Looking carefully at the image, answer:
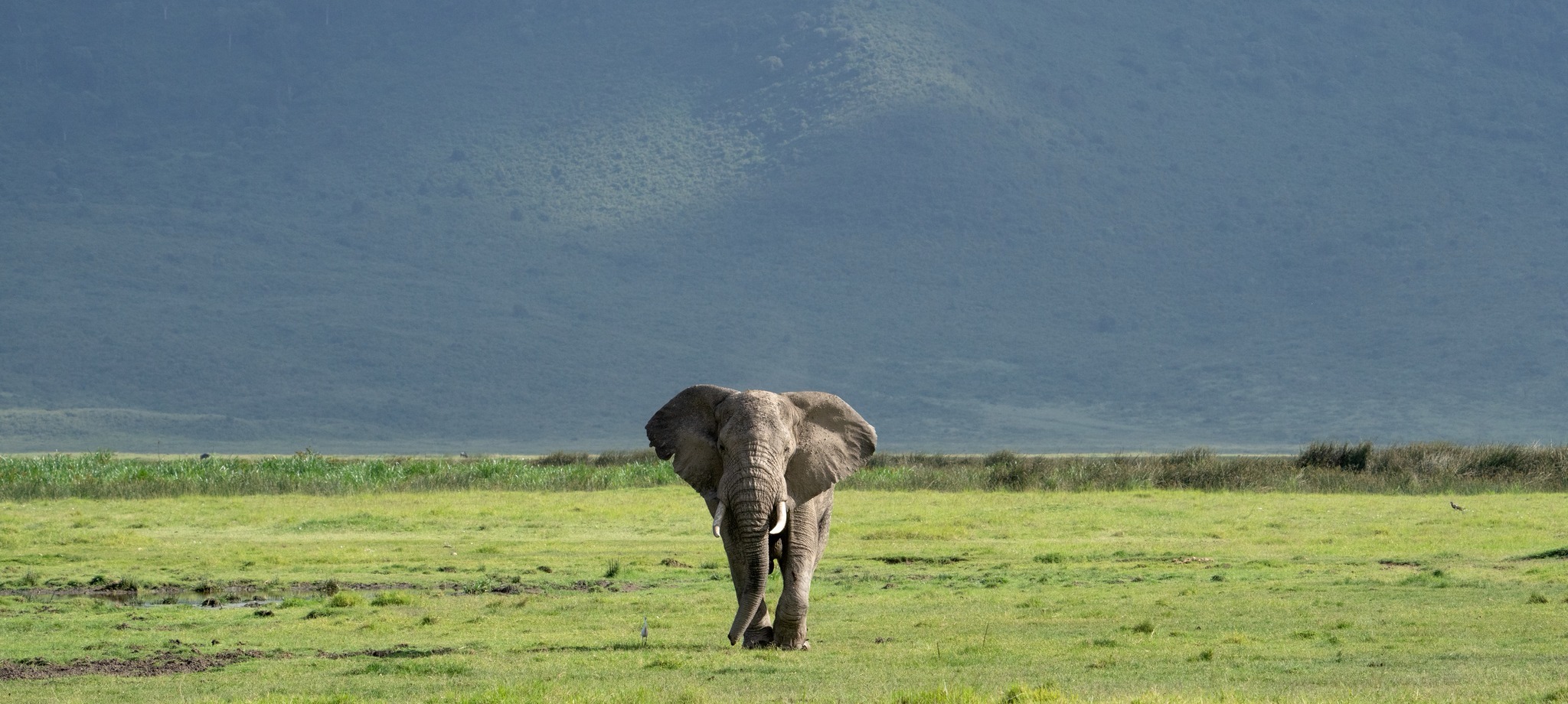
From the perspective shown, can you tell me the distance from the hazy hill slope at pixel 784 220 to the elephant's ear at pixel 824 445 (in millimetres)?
108133

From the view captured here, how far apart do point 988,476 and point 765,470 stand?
35068 mm

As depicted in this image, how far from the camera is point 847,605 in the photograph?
75.4ft

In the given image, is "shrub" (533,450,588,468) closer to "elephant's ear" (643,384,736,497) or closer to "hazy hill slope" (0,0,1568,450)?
"elephant's ear" (643,384,736,497)

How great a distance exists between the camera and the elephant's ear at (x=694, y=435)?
18.3 metres

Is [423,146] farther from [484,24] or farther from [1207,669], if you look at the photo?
[1207,669]

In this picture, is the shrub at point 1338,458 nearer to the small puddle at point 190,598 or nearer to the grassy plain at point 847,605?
the grassy plain at point 847,605

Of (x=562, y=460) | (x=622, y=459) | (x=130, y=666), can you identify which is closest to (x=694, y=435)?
(x=130, y=666)

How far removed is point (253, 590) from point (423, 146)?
14979 cm

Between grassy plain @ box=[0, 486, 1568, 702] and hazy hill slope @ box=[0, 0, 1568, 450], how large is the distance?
Answer: 89753mm

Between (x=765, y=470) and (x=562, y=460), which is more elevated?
(x=562, y=460)

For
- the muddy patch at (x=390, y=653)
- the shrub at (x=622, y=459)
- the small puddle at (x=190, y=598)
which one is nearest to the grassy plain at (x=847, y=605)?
the muddy patch at (x=390, y=653)

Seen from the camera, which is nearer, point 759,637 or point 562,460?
point 759,637

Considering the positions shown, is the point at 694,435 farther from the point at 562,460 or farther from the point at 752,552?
the point at 562,460

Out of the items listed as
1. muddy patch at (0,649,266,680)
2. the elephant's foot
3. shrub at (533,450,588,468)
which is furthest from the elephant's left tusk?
shrub at (533,450,588,468)
